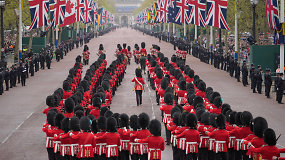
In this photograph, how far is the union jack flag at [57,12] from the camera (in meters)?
36.2

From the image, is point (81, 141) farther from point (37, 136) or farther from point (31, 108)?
point (31, 108)

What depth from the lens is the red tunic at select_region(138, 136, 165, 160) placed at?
11.2m

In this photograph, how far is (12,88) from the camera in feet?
92.4

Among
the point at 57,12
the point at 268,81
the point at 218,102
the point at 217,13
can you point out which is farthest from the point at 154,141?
the point at 57,12

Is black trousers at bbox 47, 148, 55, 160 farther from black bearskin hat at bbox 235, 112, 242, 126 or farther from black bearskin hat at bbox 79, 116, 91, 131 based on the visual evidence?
black bearskin hat at bbox 235, 112, 242, 126

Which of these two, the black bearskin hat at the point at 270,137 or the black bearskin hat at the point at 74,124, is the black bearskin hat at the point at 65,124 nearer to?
the black bearskin hat at the point at 74,124

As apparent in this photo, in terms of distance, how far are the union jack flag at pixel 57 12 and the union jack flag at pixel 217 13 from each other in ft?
33.5

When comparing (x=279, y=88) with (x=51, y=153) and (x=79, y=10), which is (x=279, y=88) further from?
(x=79, y=10)

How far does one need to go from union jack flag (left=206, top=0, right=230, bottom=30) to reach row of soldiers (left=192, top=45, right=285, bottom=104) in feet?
7.48

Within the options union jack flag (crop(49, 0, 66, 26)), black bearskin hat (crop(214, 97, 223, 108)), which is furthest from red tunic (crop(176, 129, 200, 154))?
union jack flag (crop(49, 0, 66, 26))

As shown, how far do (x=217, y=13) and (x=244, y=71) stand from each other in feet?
22.3

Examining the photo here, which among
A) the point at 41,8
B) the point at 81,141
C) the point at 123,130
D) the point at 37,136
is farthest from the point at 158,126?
the point at 41,8

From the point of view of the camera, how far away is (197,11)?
3959 centimetres

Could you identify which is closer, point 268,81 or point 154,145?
point 154,145
